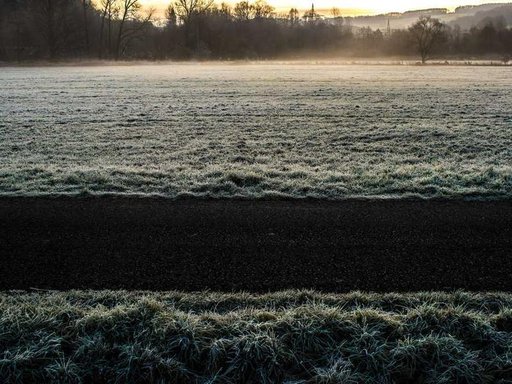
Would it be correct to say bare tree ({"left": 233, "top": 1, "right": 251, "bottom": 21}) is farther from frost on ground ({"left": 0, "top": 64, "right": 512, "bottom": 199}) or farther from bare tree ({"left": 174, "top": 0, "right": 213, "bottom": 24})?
frost on ground ({"left": 0, "top": 64, "right": 512, "bottom": 199})

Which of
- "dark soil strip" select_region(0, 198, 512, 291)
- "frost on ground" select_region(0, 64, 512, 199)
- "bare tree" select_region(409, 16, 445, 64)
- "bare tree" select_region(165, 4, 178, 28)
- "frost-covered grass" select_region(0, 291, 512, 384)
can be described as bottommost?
"frost-covered grass" select_region(0, 291, 512, 384)

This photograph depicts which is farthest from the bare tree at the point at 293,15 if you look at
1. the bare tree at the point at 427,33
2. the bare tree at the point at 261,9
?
the bare tree at the point at 427,33

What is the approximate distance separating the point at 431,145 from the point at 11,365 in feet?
36.8

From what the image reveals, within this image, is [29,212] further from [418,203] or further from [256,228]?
[418,203]

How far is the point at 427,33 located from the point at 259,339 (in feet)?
299

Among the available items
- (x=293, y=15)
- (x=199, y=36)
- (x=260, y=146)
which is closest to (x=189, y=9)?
(x=199, y=36)

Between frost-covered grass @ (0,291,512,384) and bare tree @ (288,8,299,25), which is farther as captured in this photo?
bare tree @ (288,8,299,25)

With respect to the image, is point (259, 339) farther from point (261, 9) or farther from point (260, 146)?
point (261, 9)

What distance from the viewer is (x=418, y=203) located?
7.41 meters

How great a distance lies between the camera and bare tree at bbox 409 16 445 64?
273 feet

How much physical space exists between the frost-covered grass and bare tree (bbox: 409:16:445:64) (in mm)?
86874

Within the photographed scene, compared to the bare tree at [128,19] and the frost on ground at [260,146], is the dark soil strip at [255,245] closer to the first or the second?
the frost on ground at [260,146]

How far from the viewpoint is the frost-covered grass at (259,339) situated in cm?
351

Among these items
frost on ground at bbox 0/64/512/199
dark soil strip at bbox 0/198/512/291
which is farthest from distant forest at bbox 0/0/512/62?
dark soil strip at bbox 0/198/512/291
